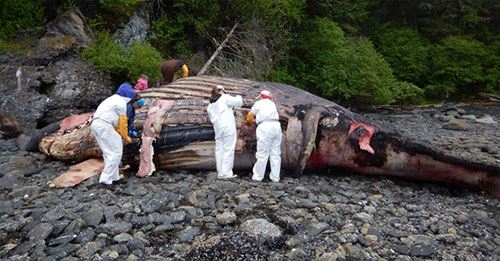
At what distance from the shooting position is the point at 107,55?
10.4m

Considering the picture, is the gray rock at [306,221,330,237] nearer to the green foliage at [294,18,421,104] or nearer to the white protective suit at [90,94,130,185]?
the white protective suit at [90,94,130,185]

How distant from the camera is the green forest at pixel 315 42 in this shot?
11.2 m

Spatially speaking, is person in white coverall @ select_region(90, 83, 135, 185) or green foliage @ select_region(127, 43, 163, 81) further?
green foliage @ select_region(127, 43, 163, 81)

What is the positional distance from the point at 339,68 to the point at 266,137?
33.6 feet

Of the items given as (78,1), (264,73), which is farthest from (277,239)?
(78,1)

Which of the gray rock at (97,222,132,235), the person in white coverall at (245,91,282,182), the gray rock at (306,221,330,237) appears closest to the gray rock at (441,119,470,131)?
the person in white coverall at (245,91,282,182)

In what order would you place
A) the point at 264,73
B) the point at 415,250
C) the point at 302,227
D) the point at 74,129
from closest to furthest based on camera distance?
the point at 415,250 < the point at 302,227 < the point at 74,129 < the point at 264,73

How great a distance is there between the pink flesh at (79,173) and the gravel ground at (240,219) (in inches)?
5.8

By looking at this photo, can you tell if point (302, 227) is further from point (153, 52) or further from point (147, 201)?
point (153, 52)

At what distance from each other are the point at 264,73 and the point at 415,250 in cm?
1036

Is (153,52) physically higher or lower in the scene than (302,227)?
higher

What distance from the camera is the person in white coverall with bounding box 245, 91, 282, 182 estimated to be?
5.61 meters

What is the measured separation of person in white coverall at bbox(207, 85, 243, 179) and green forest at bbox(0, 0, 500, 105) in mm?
5812

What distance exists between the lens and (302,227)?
3957 millimetres
